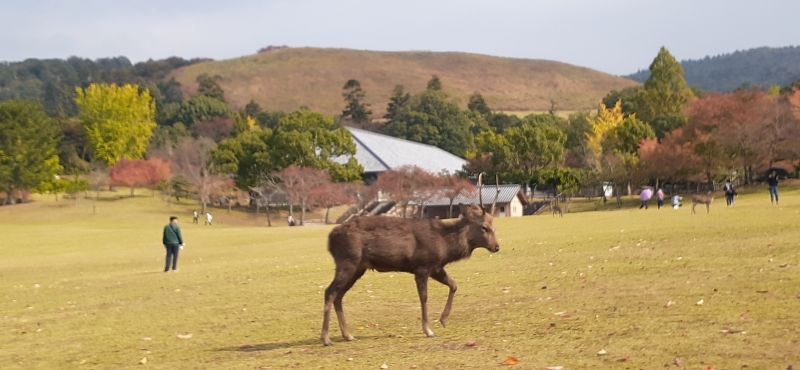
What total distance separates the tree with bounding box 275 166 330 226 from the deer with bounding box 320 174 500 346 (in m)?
80.1

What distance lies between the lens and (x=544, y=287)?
1898 centimetres

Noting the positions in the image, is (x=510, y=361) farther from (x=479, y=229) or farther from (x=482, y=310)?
(x=482, y=310)

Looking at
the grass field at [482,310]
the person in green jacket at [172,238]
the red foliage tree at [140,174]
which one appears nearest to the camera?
the grass field at [482,310]

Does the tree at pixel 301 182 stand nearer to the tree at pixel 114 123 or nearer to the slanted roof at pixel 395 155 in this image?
the slanted roof at pixel 395 155

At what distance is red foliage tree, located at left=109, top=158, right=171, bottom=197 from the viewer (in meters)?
119

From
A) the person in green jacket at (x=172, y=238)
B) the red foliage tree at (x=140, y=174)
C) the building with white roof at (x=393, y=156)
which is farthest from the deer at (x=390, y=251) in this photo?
the red foliage tree at (x=140, y=174)

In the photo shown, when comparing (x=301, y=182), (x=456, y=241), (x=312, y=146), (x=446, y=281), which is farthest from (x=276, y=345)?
(x=312, y=146)

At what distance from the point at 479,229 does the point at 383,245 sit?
1660mm

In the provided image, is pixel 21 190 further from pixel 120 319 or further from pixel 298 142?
pixel 120 319

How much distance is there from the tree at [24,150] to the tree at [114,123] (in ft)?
82.0

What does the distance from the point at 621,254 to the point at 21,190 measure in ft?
329

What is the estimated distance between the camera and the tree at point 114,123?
13550 centimetres

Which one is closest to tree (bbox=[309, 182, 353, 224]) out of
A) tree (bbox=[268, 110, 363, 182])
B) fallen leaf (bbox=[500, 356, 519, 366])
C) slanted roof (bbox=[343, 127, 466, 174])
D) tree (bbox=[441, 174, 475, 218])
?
Answer: tree (bbox=[268, 110, 363, 182])

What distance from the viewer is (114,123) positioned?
13662 centimetres
